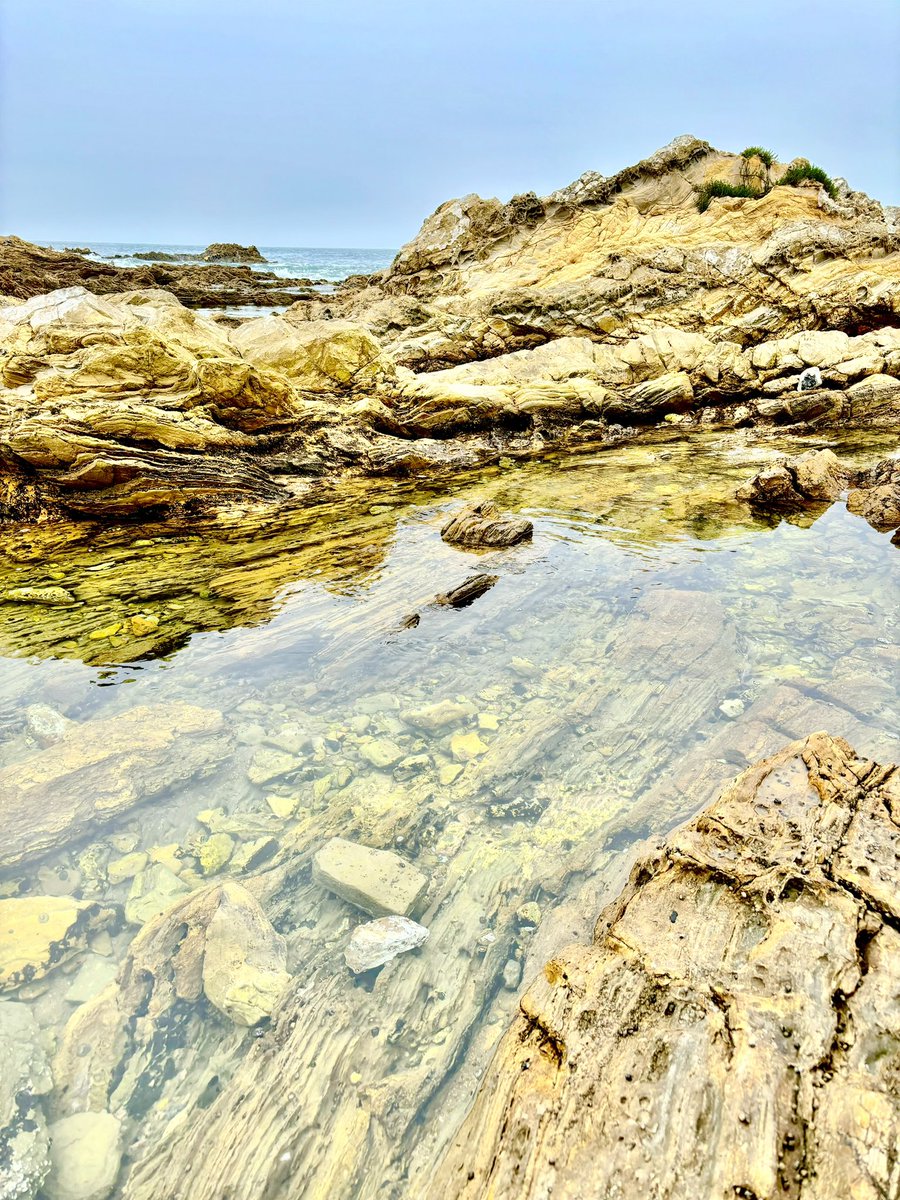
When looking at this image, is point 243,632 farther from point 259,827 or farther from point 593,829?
point 593,829

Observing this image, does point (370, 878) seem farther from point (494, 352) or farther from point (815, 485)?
point (494, 352)

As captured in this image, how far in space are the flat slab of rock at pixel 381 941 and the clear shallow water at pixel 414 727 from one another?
0.28 ft

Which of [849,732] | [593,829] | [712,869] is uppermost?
[712,869]

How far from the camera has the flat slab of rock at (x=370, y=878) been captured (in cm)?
402

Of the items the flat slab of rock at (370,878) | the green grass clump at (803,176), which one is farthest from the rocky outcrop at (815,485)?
the green grass clump at (803,176)

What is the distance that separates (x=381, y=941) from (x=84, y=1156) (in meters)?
1.67

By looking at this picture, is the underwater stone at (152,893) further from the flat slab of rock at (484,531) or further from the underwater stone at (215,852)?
the flat slab of rock at (484,531)

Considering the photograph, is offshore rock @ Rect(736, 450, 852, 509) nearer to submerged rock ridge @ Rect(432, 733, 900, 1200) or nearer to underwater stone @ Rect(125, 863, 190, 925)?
submerged rock ridge @ Rect(432, 733, 900, 1200)

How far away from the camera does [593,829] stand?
15.3 ft

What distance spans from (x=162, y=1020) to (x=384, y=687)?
142 inches

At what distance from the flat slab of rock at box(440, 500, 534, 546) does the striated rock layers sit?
4231 mm

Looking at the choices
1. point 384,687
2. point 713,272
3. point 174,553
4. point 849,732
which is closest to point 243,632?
point 384,687

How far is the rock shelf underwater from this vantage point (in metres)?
2.56

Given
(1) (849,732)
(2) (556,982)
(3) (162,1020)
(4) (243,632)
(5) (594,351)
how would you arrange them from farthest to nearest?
(5) (594,351), (4) (243,632), (1) (849,732), (3) (162,1020), (2) (556,982)
